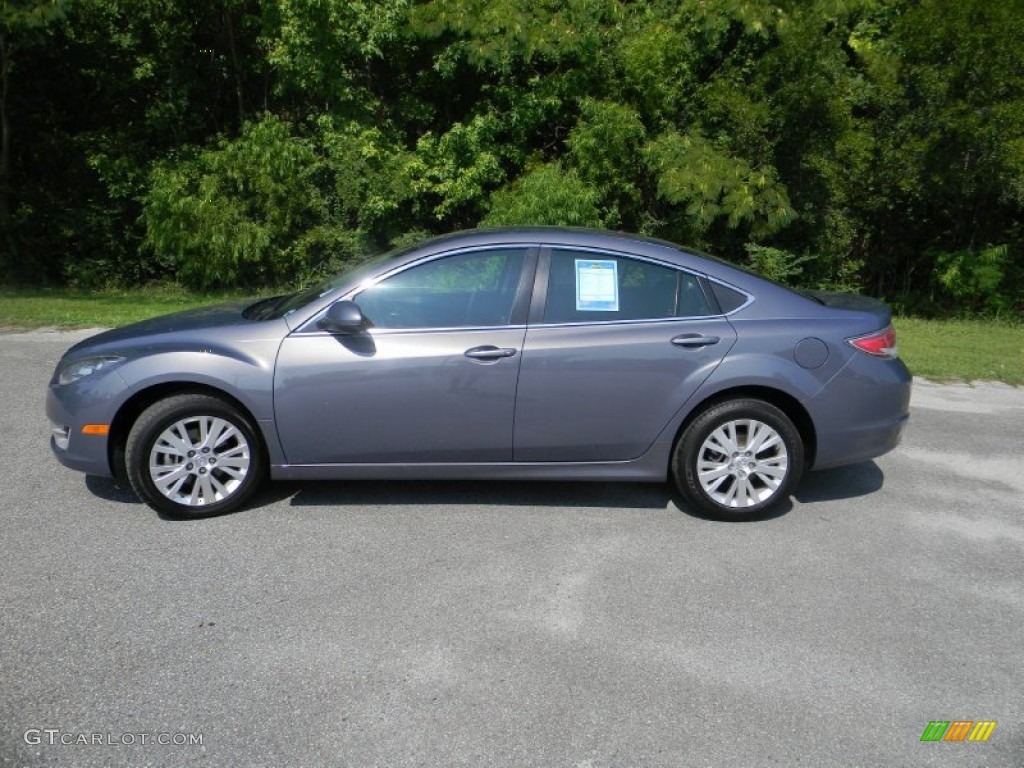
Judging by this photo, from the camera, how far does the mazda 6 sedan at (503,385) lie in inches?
189

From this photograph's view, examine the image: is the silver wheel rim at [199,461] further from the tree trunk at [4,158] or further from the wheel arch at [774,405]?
the tree trunk at [4,158]

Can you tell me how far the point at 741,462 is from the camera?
4.97 metres

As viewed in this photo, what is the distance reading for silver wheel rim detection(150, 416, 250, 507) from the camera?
190 inches

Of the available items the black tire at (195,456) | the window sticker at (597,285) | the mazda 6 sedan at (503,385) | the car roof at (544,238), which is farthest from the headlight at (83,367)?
the window sticker at (597,285)

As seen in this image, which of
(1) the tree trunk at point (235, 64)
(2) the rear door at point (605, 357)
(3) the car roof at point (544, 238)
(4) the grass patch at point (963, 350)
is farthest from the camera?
(1) the tree trunk at point (235, 64)

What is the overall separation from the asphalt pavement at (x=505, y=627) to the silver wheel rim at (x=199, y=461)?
7.4 inches

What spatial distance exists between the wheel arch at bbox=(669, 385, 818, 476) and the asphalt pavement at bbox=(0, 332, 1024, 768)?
1.42 ft

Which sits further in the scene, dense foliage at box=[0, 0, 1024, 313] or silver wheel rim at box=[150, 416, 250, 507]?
dense foliage at box=[0, 0, 1024, 313]

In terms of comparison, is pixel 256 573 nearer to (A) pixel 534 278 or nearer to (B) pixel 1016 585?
(A) pixel 534 278

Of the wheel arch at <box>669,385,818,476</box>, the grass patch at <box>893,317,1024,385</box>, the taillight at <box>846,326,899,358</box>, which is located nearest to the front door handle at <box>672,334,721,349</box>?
the wheel arch at <box>669,385,818,476</box>

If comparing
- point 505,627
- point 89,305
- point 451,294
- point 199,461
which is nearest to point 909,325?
point 451,294

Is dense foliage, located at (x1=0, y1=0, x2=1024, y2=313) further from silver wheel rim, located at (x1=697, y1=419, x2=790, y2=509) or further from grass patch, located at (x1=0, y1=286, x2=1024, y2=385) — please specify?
silver wheel rim, located at (x1=697, y1=419, x2=790, y2=509)

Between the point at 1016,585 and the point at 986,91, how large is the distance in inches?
439

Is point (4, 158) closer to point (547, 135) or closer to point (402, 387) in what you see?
point (547, 135)
